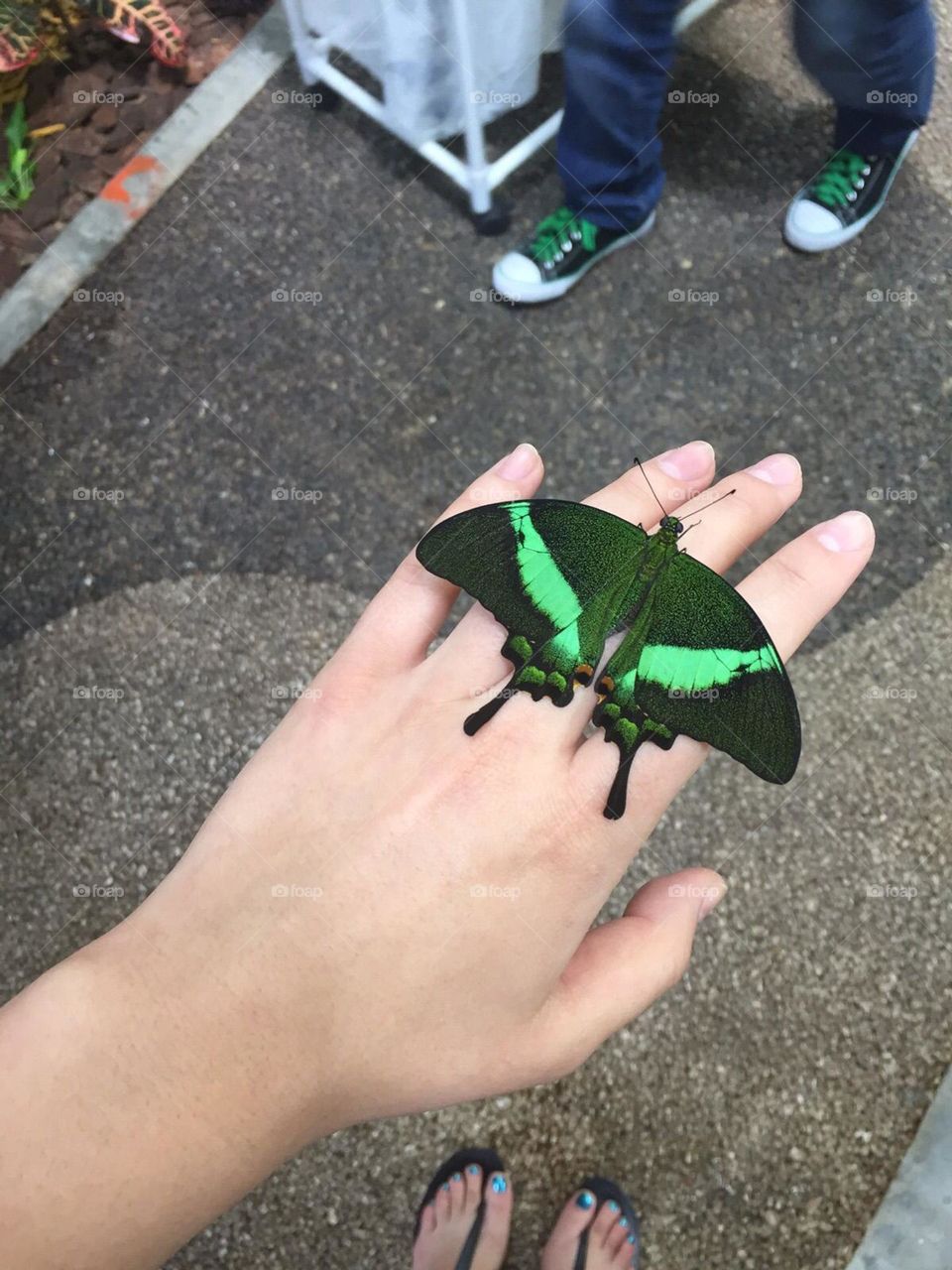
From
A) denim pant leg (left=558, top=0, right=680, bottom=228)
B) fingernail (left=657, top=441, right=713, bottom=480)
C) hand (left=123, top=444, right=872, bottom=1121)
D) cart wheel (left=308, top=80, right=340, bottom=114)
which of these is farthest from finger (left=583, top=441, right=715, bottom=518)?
cart wheel (left=308, top=80, right=340, bottom=114)

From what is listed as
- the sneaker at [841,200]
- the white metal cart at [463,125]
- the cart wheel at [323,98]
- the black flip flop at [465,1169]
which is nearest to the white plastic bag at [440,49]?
the white metal cart at [463,125]

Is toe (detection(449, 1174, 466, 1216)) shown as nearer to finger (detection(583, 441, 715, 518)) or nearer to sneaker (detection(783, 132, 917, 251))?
finger (detection(583, 441, 715, 518))

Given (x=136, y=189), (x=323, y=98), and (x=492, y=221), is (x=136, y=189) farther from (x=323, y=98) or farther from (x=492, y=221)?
(x=492, y=221)

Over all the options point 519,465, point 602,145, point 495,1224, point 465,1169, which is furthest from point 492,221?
point 495,1224

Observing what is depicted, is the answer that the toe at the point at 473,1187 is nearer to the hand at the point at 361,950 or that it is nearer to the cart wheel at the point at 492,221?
the hand at the point at 361,950

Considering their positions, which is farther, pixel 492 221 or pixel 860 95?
pixel 492 221
